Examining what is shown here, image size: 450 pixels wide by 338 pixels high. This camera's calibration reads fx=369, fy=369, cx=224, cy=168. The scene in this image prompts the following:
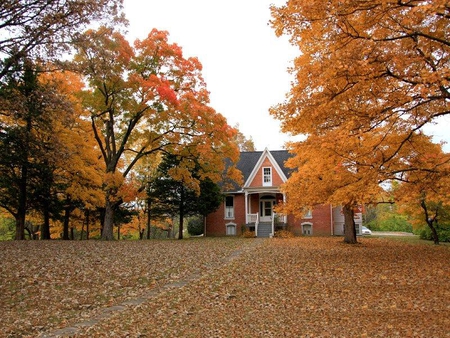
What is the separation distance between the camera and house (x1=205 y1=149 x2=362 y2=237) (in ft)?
101

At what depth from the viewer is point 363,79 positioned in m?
8.61

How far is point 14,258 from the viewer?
1158 cm

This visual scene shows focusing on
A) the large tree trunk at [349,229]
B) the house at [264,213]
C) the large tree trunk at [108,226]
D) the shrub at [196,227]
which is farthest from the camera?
the shrub at [196,227]

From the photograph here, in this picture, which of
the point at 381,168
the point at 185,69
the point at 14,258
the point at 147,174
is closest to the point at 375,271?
the point at 381,168

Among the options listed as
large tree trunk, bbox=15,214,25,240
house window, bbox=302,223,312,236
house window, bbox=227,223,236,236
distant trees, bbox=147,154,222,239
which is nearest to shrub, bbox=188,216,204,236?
house window, bbox=227,223,236,236

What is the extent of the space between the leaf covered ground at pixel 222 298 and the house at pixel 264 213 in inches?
729

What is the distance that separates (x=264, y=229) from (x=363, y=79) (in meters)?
22.2

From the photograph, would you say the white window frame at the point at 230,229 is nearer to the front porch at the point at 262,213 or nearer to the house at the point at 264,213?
the house at the point at 264,213

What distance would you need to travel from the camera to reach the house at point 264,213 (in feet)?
101

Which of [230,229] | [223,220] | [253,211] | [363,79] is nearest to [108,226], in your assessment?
[223,220]

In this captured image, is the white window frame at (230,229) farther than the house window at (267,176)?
Yes

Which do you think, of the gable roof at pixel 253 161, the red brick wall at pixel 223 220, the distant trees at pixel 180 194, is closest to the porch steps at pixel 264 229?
the red brick wall at pixel 223 220

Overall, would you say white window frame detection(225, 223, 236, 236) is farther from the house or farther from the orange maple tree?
the orange maple tree

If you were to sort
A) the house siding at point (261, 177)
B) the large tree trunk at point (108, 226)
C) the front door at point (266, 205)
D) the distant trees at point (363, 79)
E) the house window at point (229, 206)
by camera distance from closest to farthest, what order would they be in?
the distant trees at point (363, 79) < the large tree trunk at point (108, 226) < the house siding at point (261, 177) < the front door at point (266, 205) < the house window at point (229, 206)
